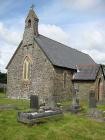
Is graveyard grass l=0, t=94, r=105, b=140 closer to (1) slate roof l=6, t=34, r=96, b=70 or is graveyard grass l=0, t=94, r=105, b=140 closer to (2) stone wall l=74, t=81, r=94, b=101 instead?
(1) slate roof l=6, t=34, r=96, b=70

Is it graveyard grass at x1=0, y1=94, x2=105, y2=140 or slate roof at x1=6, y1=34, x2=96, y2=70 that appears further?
slate roof at x1=6, y1=34, x2=96, y2=70

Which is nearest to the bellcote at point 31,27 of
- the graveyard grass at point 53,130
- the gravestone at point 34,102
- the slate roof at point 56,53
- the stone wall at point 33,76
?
the slate roof at point 56,53

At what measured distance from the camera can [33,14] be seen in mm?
32625

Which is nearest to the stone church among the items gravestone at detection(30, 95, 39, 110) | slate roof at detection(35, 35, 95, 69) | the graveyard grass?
slate roof at detection(35, 35, 95, 69)

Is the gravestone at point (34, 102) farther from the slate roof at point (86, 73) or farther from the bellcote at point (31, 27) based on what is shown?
the bellcote at point (31, 27)

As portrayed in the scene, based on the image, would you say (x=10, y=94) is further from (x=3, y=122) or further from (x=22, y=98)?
(x=3, y=122)

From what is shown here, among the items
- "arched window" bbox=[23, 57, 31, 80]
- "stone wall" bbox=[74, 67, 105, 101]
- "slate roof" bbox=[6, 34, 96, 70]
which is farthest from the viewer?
"arched window" bbox=[23, 57, 31, 80]

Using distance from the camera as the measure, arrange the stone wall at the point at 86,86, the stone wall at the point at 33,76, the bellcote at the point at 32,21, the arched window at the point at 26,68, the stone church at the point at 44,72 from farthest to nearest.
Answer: the arched window at the point at 26,68
the bellcote at the point at 32,21
the stone wall at the point at 86,86
the stone church at the point at 44,72
the stone wall at the point at 33,76

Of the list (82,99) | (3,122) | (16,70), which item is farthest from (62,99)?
(3,122)

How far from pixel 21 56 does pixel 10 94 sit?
5.84 m

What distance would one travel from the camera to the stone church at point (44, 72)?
30750mm

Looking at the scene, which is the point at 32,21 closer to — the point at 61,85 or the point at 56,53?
the point at 56,53

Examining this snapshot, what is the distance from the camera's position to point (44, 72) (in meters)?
31.1

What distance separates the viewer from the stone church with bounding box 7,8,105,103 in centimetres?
3075
